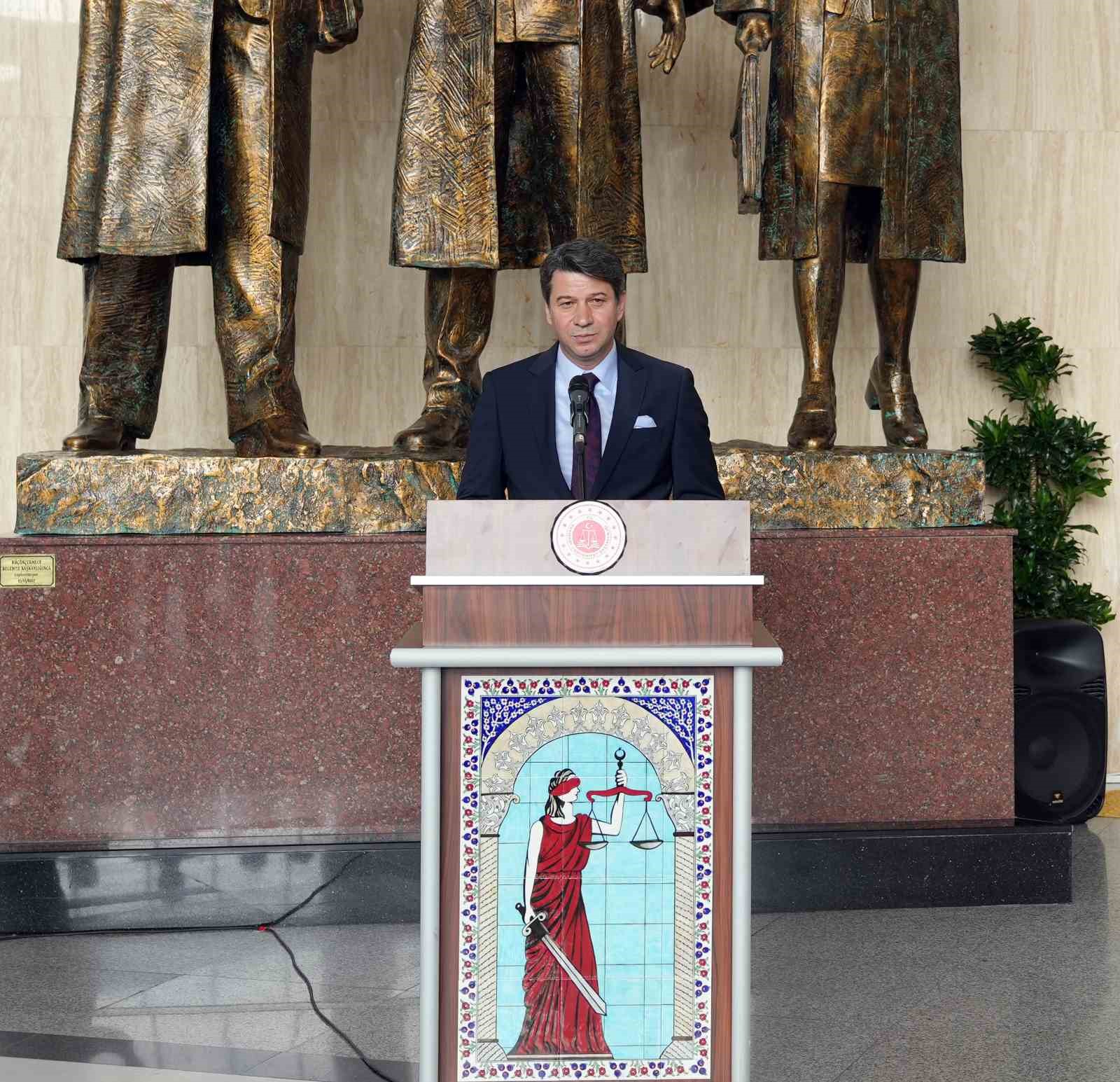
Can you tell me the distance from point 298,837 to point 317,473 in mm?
936

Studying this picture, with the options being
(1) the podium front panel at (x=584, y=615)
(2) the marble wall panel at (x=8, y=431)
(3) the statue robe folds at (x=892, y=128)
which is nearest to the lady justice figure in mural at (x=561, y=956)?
(1) the podium front panel at (x=584, y=615)

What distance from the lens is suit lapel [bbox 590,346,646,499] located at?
9.39 feet

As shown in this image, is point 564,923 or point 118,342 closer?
point 564,923

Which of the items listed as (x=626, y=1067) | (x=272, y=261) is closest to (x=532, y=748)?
(x=626, y=1067)

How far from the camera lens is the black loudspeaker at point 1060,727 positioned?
4551mm

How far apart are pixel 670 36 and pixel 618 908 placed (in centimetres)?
289

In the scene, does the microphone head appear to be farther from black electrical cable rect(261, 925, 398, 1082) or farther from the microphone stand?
black electrical cable rect(261, 925, 398, 1082)

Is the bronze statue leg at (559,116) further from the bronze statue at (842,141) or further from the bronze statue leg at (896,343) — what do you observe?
the bronze statue leg at (896,343)

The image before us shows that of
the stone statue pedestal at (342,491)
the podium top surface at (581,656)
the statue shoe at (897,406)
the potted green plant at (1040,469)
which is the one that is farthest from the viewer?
the potted green plant at (1040,469)

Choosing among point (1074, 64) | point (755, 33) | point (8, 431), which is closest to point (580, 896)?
point (755, 33)

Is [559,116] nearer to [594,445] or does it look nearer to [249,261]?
[249,261]

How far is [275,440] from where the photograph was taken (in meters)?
4.07

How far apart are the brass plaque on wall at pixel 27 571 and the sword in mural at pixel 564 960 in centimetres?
210

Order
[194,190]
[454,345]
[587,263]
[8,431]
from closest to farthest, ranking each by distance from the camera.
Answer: [587,263] < [194,190] < [454,345] < [8,431]
